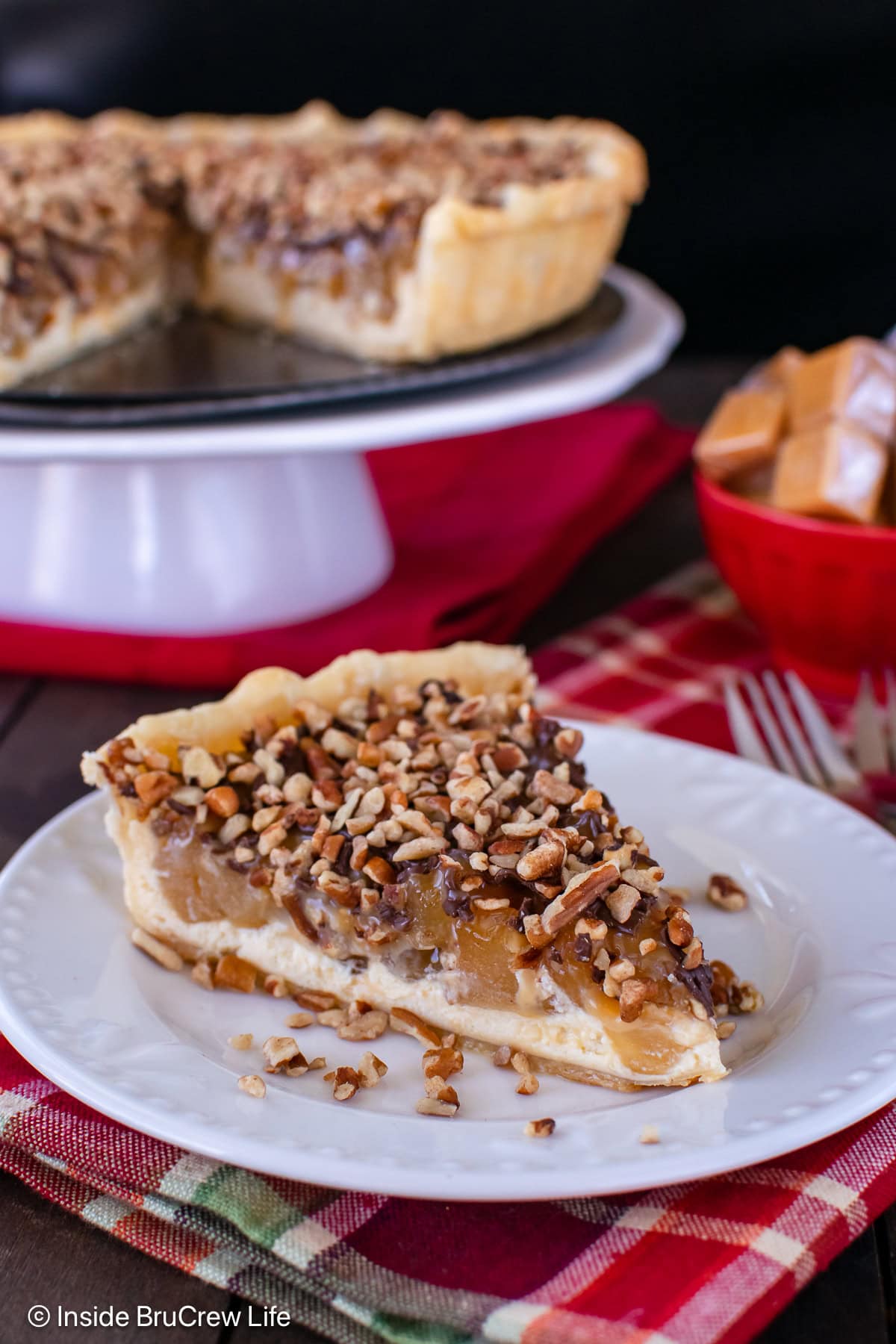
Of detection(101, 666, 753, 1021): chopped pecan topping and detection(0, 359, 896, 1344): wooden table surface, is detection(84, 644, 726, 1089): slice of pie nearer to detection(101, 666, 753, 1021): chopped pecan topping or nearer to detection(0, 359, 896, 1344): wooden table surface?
detection(101, 666, 753, 1021): chopped pecan topping

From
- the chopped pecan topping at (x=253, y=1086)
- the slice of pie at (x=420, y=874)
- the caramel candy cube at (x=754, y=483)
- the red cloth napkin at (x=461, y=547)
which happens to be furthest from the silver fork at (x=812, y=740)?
the chopped pecan topping at (x=253, y=1086)

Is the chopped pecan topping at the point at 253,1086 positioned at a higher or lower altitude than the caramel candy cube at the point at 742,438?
lower


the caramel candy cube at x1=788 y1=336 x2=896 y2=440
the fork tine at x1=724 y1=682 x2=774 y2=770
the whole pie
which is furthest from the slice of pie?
the whole pie

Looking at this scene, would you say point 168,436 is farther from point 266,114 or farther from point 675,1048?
point 266,114

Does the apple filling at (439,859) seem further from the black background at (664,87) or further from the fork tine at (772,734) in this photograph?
the black background at (664,87)

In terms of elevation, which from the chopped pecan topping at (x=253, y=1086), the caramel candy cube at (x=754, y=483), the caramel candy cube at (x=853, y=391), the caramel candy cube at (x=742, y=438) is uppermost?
the caramel candy cube at (x=853, y=391)

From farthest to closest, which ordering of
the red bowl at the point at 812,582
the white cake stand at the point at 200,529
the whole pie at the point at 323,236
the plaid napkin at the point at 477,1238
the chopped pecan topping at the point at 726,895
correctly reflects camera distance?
1. the whole pie at the point at 323,236
2. the white cake stand at the point at 200,529
3. the red bowl at the point at 812,582
4. the chopped pecan topping at the point at 726,895
5. the plaid napkin at the point at 477,1238
